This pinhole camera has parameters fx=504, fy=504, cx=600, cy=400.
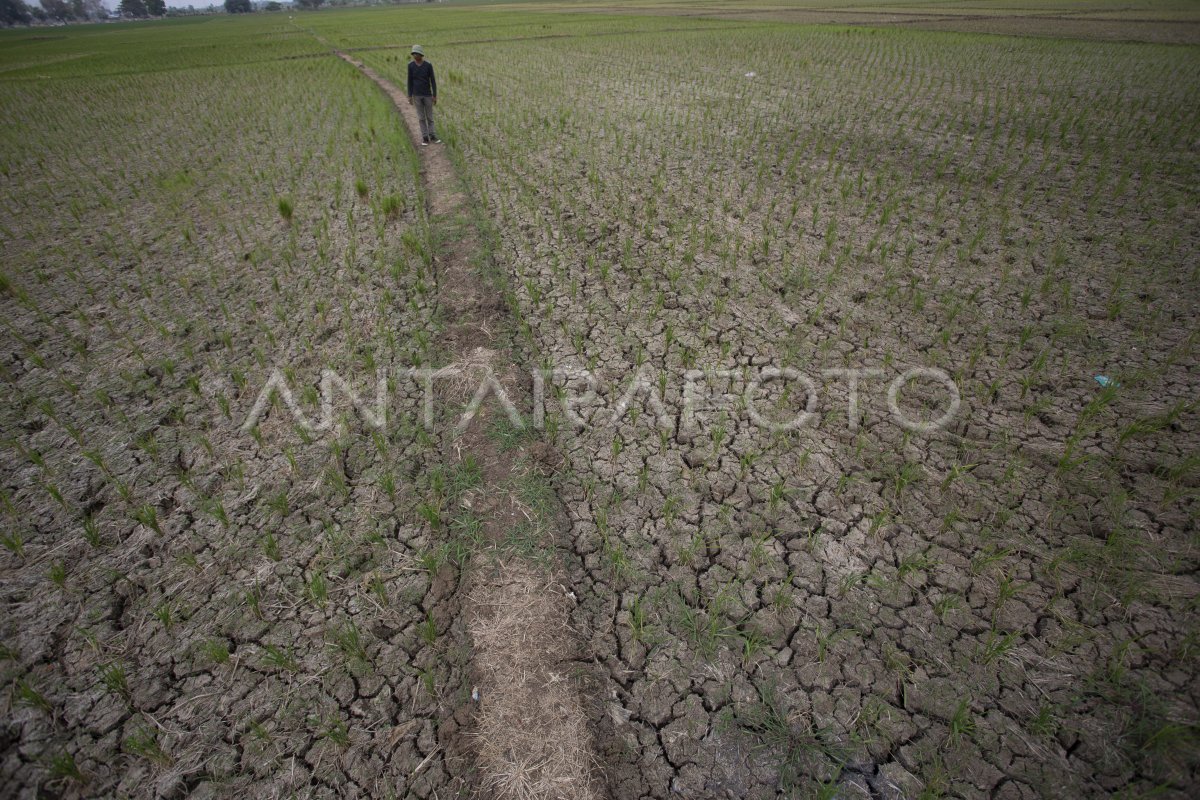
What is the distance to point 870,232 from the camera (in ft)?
19.1

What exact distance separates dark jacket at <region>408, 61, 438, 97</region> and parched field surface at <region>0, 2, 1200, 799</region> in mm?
2598

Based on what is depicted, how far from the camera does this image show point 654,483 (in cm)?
323

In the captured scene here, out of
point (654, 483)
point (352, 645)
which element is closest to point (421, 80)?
point (654, 483)

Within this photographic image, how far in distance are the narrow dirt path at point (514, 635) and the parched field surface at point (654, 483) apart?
6 cm

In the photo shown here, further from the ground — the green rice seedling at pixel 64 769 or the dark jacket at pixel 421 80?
the dark jacket at pixel 421 80

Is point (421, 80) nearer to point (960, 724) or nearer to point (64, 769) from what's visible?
Answer: point (64, 769)

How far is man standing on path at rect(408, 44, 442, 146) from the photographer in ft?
27.4

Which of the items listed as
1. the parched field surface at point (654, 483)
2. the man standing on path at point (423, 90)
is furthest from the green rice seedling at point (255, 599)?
the man standing on path at point (423, 90)

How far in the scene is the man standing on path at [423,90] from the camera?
27.4 feet

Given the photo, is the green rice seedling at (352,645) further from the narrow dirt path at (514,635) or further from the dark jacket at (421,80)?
the dark jacket at (421,80)

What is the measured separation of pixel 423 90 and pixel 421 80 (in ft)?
0.69

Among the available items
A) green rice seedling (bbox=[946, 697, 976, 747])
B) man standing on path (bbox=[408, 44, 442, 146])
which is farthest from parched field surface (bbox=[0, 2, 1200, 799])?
man standing on path (bbox=[408, 44, 442, 146])

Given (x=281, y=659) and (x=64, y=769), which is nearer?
(x=64, y=769)

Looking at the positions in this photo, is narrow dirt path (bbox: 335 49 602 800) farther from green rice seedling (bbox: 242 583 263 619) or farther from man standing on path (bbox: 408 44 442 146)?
man standing on path (bbox: 408 44 442 146)
